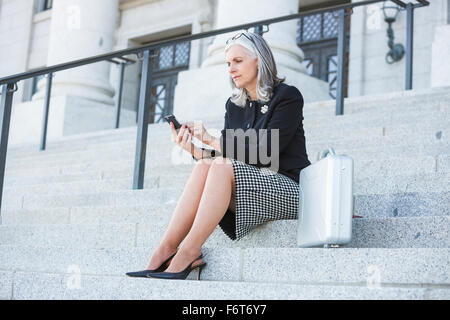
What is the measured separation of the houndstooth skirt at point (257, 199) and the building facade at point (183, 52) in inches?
135

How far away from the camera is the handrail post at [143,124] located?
5.20 meters

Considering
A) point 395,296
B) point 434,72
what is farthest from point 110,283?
point 434,72

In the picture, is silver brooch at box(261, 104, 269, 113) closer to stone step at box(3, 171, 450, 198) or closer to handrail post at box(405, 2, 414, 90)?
stone step at box(3, 171, 450, 198)

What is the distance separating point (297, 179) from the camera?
363cm

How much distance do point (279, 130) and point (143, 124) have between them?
77.0 inches

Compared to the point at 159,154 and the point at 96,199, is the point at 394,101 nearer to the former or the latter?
the point at 159,154

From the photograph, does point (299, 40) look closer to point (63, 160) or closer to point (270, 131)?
point (63, 160)

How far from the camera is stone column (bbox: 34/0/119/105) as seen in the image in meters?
11.3

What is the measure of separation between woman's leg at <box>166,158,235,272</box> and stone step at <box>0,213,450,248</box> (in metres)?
0.36

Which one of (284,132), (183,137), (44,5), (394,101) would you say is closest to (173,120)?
(183,137)

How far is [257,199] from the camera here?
11.3ft

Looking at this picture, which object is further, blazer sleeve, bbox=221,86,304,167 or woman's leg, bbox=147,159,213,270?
blazer sleeve, bbox=221,86,304,167

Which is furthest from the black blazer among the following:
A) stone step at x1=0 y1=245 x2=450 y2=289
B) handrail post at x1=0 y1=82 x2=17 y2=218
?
handrail post at x1=0 y1=82 x2=17 y2=218

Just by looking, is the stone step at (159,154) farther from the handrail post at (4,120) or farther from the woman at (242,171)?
the handrail post at (4,120)
